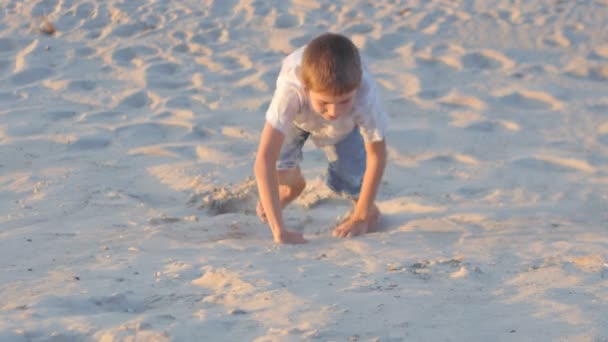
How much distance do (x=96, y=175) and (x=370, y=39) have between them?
110 inches

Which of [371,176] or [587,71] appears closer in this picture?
[371,176]

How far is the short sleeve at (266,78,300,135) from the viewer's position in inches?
129

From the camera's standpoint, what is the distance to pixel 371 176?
11.4 feet

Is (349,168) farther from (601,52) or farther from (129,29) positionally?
(129,29)

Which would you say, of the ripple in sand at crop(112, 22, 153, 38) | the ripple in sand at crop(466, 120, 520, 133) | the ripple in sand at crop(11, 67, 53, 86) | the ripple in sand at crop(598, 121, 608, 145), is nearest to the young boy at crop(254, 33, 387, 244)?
the ripple in sand at crop(466, 120, 520, 133)

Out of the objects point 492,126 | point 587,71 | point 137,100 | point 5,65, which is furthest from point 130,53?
point 587,71

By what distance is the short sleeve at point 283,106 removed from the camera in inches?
129

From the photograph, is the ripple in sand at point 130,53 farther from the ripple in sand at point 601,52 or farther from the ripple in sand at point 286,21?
the ripple in sand at point 601,52

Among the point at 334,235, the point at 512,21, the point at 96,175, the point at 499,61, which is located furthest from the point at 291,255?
the point at 512,21

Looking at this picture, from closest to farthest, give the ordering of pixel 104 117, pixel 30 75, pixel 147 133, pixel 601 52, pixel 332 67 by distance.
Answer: pixel 332 67 → pixel 147 133 → pixel 104 117 → pixel 30 75 → pixel 601 52

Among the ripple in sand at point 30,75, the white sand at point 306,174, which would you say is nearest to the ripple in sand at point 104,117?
the white sand at point 306,174

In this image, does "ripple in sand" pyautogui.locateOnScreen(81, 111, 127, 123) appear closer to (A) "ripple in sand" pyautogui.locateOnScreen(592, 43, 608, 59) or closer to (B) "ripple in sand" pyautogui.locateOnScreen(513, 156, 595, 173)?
(B) "ripple in sand" pyautogui.locateOnScreen(513, 156, 595, 173)

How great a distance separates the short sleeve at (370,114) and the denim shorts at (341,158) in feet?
1.13

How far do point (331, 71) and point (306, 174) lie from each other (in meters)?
1.39
